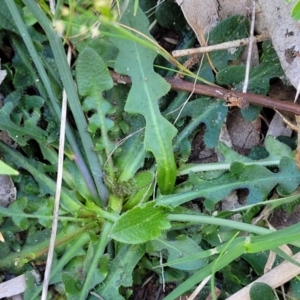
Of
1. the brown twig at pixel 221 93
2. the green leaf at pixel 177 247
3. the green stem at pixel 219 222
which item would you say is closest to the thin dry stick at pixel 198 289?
the green leaf at pixel 177 247

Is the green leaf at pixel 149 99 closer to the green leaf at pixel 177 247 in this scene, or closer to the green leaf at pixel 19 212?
the green leaf at pixel 177 247

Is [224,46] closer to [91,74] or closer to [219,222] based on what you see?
[91,74]

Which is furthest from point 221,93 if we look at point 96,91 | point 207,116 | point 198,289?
point 198,289

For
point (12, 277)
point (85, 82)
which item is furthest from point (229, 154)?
point (12, 277)

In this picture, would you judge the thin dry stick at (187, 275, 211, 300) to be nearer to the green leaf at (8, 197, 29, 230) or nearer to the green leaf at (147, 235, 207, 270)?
the green leaf at (147, 235, 207, 270)

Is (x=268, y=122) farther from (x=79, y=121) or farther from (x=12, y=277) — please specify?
(x=12, y=277)

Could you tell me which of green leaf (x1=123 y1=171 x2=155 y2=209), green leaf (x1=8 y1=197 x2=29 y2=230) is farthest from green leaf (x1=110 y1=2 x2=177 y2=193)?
green leaf (x1=8 y1=197 x2=29 y2=230)
